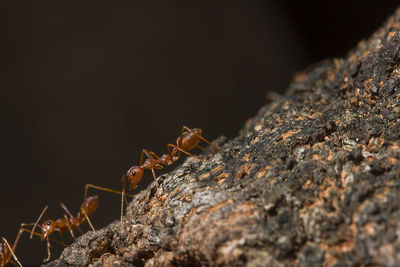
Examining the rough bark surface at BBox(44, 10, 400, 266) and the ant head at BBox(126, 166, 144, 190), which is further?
the ant head at BBox(126, 166, 144, 190)

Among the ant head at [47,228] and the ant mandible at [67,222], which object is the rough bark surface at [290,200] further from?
the ant head at [47,228]

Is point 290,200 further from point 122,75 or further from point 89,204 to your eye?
point 122,75

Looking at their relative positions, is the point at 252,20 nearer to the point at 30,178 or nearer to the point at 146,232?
the point at 30,178

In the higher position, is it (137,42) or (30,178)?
(137,42)

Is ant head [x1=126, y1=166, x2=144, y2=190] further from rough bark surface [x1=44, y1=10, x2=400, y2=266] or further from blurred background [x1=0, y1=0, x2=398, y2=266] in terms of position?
blurred background [x1=0, y1=0, x2=398, y2=266]

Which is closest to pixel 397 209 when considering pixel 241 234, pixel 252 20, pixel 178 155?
pixel 241 234

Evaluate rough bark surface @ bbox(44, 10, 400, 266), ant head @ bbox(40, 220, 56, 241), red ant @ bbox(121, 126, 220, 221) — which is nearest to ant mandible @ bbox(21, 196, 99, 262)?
ant head @ bbox(40, 220, 56, 241)
